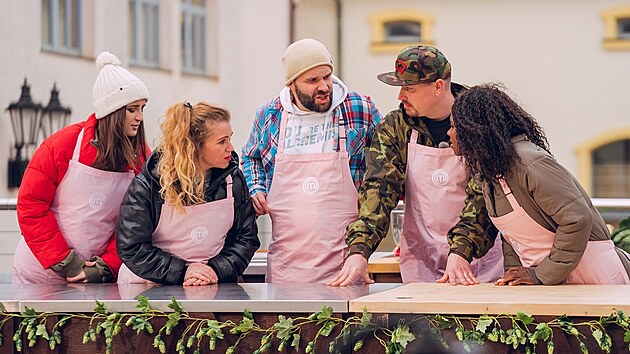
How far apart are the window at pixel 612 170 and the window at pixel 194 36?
616 cm

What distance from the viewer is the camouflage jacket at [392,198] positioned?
4.38 metres

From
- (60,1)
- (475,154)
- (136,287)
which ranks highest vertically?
(60,1)

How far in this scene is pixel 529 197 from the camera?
161 inches

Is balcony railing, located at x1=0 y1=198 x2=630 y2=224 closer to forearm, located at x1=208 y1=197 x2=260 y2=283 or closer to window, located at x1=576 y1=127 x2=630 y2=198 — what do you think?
forearm, located at x1=208 y1=197 x2=260 y2=283

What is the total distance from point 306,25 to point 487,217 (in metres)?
16.1

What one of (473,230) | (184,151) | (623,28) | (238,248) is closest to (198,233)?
(238,248)

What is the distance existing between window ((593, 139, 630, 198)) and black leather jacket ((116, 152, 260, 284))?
53.0 ft

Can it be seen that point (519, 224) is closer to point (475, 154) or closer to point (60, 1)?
point (475, 154)

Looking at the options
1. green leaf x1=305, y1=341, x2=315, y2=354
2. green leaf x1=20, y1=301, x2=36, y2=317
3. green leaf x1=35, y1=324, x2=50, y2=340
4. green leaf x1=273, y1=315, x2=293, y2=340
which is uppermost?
green leaf x1=20, y1=301, x2=36, y2=317

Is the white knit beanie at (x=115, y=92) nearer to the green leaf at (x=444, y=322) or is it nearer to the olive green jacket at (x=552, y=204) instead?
the olive green jacket at (x=552, y=204)

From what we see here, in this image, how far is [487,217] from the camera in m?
4.40

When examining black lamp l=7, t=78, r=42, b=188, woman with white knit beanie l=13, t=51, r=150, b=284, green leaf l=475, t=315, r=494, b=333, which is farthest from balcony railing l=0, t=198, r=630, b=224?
black lamp l=7, t=78, r=42, b=188

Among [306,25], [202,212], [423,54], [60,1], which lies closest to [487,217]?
[423,54]

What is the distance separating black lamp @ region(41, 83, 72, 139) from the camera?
12.9 metres
